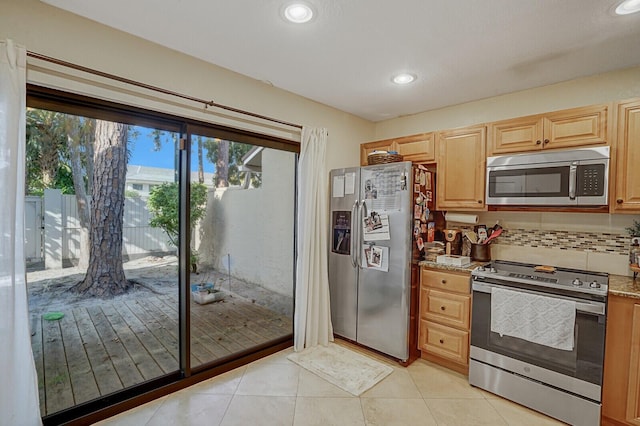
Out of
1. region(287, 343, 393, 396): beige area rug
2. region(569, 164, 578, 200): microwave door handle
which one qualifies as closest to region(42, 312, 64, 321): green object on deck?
region(287, 343, 393, 396): beige area rug

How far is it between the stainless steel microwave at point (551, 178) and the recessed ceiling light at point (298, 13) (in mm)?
1850

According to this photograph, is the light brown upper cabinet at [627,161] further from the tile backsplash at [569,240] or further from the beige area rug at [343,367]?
the beige area rug at [343,367]

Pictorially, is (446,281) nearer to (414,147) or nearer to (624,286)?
(624,286)

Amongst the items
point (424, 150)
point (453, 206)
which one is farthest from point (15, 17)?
point (453, 206)

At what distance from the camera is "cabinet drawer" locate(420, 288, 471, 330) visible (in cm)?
252

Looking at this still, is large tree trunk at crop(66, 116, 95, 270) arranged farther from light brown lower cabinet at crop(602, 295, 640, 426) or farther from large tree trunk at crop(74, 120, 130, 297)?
light brown lower cabinet at crop(602, 295, 640, 426)

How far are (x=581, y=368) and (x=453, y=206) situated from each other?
144 centimetres

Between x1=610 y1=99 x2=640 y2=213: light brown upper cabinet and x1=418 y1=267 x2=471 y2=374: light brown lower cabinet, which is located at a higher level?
x1=610 y1=99 x2=640 y2=213: light brown upper cabinet

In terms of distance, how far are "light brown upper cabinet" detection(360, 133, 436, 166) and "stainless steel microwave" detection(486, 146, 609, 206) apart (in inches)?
22.7

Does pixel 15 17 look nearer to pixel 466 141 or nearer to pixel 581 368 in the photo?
pixel 466 141

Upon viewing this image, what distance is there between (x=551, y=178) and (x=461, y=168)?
0.68 meters

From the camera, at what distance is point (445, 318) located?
262cm

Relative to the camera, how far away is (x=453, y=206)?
2844 mm

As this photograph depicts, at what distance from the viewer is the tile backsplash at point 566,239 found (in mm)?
2301
